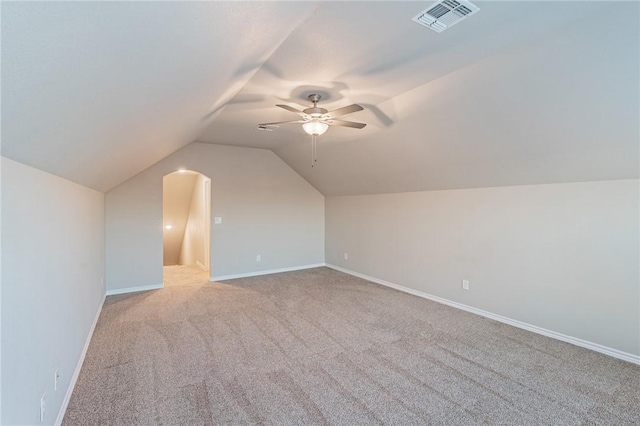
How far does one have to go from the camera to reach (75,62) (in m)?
1.00

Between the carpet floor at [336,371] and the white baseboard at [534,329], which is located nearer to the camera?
the carpet floor at [336,371]

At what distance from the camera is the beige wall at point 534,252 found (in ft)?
9.44

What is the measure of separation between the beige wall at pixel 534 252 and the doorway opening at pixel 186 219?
384 centimetres

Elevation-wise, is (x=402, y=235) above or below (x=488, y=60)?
below

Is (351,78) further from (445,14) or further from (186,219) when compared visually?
(186,219)

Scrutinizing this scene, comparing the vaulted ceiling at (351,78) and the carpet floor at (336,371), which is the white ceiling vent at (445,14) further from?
the carpet floor at (336,371)

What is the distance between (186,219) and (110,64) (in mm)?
7745

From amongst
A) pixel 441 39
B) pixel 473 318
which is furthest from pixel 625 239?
pixel 441 39

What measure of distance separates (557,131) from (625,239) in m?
1.21

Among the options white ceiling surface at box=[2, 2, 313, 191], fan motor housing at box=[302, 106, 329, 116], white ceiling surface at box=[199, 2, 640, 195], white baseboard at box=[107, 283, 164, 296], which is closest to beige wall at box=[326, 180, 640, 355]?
white ceiling surface at box=[199, 2, 640, 195]

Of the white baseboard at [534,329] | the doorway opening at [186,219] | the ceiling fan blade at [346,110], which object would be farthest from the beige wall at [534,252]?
the doorway opening at [186,219]

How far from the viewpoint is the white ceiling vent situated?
5.76ft

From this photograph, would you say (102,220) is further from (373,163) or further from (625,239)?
(625,239)

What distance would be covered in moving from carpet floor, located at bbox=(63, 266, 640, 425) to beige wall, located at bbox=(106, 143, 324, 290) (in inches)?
40.1
